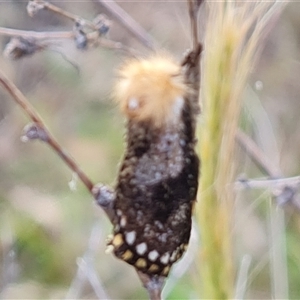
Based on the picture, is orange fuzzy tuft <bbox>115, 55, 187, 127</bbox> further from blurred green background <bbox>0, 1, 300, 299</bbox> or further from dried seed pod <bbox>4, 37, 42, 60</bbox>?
blurred green background <bbox>0, 1, 300, 299</bbox>

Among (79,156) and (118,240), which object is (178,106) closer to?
(118,240)

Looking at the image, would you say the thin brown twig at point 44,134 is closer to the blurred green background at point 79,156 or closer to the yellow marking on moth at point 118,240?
the yellow marking on moth at point 118,240

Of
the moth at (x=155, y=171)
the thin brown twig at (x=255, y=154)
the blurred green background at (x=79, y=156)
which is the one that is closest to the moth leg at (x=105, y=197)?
the moth at (x=155, y=171)

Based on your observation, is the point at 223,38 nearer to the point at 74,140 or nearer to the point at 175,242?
the point at 175,242

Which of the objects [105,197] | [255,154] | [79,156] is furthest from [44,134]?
[79,156]

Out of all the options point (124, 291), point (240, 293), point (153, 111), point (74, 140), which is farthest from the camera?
point (74, 140)

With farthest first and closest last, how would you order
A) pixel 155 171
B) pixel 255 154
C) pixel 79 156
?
pixel 79 156 → pixel 255 154 → pixel 155 171

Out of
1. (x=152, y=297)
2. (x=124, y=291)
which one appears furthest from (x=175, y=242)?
(x=124, y=291)
